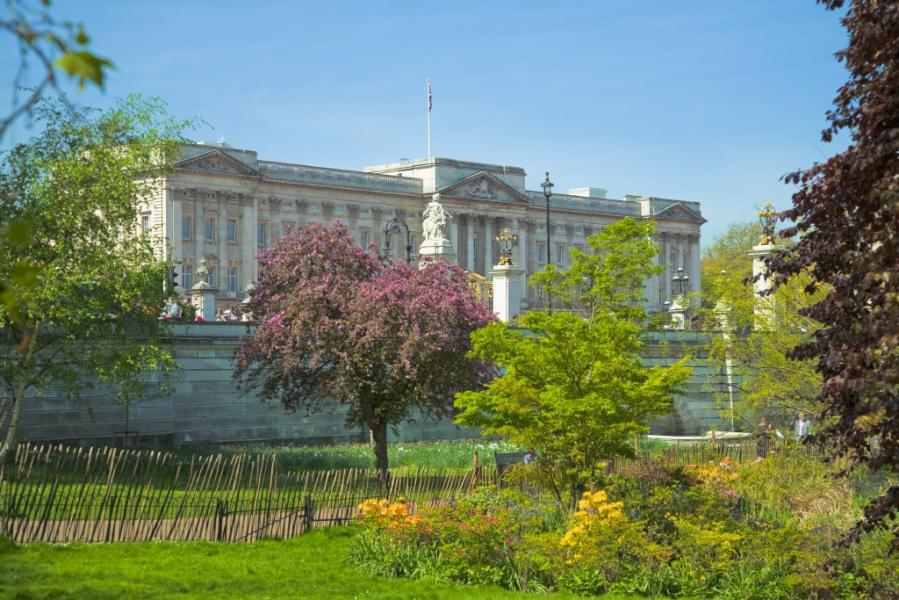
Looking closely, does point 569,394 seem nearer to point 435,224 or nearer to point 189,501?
point 189,501

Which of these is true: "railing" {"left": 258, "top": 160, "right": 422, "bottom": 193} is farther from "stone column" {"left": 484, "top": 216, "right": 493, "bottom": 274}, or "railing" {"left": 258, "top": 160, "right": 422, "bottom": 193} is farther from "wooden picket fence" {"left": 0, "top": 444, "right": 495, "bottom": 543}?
"wooden picket fence" {"left": 0, "top": 444, "right": 495, "bottom": 543}

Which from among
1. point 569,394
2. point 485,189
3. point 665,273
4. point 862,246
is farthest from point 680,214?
point 862,246

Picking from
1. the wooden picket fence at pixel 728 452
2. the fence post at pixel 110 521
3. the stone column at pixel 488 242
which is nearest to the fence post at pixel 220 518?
the fence post at pixel 110 521

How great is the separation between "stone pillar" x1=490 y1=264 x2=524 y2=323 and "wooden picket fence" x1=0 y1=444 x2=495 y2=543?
20.7 metres

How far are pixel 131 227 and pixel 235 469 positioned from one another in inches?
379

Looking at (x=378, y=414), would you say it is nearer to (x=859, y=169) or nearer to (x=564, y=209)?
(x=859, y=169)

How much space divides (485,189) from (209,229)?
2751cm

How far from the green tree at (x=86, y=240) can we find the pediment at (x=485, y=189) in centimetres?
8526

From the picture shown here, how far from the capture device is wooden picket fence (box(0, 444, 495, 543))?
19.3m

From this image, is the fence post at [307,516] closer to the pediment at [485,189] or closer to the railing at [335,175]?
the railing at [335,175]

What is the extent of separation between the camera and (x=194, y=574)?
17.3 meters

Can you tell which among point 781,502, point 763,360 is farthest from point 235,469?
point 763,360

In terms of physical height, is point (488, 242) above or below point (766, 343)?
above

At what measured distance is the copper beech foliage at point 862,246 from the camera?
10.0 meters
